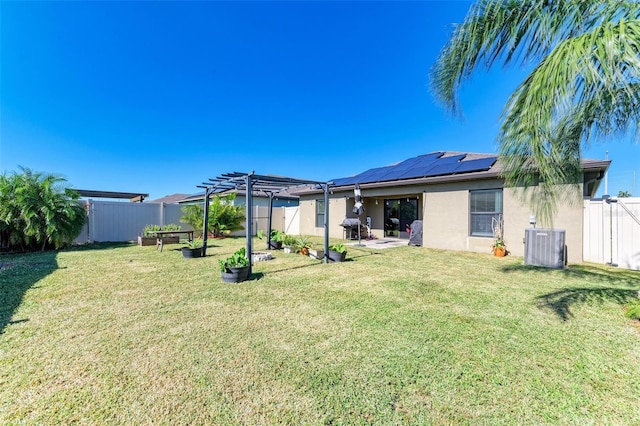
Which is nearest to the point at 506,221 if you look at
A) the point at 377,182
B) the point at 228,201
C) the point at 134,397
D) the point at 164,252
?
the point at 377,182

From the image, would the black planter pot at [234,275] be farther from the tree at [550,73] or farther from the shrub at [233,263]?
the tree at [550,73]

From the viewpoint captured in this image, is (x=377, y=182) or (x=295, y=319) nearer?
(x=295, y=319)

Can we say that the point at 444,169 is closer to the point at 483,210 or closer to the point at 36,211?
the point at 483,210

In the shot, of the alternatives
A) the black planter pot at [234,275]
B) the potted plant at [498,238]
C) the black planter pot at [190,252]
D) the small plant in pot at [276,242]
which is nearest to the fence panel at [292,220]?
the small plant in pot at [276,242]

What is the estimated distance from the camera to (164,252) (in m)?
9.09

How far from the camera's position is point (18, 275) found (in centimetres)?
564

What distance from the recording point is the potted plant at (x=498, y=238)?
8445mm

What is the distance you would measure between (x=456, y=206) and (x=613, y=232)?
402cm

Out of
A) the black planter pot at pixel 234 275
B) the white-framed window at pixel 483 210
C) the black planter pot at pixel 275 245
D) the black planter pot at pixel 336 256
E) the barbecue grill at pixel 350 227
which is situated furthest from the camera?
the barbecue grill at pixel 350 227

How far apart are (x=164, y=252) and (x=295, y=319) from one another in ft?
24.8

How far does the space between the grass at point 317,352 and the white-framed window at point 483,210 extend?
3939 mm

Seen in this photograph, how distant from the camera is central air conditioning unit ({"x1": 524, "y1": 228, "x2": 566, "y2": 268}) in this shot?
677 centimetres

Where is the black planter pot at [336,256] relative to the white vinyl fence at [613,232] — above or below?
below

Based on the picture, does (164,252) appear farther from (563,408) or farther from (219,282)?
(563,408)
